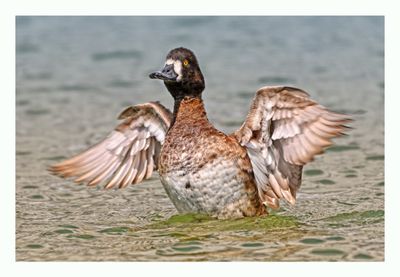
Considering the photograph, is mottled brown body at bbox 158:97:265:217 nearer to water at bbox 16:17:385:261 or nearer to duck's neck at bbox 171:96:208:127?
duck's neck at bbox 171:96:208:127

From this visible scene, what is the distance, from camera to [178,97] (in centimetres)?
1034

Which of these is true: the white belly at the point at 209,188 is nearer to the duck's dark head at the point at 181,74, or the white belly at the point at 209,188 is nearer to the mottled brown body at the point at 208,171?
the mottled brown body at the point at 208,171

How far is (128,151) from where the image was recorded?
11023mm

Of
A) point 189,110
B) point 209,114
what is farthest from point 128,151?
point 209,114

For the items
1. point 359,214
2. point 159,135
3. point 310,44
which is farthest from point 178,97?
point 310,44

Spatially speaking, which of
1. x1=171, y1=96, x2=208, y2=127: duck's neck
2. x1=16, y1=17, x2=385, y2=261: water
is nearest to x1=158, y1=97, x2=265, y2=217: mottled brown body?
x1=171, y1=96, x2=208, y2=127: duck's neck

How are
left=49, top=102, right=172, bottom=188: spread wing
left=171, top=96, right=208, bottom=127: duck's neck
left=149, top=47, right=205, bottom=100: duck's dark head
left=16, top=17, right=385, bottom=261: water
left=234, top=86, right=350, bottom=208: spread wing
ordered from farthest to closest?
1. left=49, top=102, right=172, bottom=188: spread wing
2. left=171, top=96, right=208, bottom=127: duck's neck
3. left=149, top=47, right=205, bottom=100: duck's dark head
4. left=16, top=17, right=385, bottom=261: water
5. left=234, top=86, right=350, bottom=208: spread wing

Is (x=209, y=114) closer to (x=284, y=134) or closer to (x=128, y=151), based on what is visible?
(x=128, y=151)

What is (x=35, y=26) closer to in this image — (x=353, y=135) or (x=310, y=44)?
(x=310, y=44)

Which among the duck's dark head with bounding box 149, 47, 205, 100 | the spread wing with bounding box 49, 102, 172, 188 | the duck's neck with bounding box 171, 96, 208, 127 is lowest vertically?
the spread wing with bounding box 49, 102, 172, 188

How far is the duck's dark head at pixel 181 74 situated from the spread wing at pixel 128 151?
540 mm

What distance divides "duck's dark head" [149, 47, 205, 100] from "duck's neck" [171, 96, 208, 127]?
0.05 m

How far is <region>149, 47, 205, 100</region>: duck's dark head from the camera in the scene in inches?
396

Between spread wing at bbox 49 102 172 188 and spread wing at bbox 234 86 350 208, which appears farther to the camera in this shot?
spread wing at bbox 49 102 172 188
